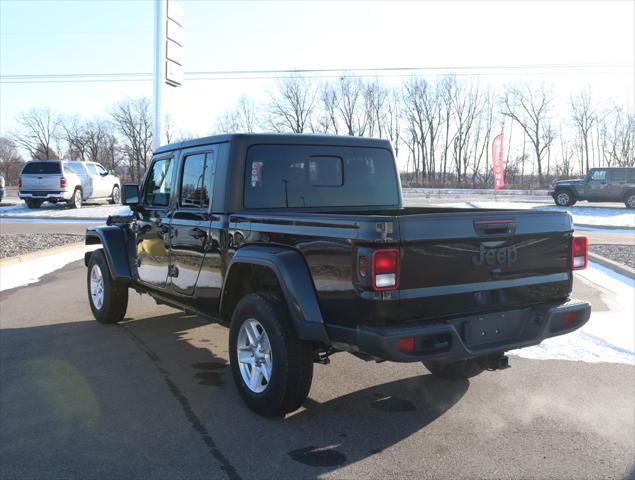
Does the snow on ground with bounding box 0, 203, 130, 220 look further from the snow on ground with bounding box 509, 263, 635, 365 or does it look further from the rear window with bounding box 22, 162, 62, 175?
the snow on ground with bounding box 509, 263, 635, 365

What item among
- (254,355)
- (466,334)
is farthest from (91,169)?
(466,334)

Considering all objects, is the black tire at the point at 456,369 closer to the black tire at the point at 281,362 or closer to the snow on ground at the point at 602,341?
the snow on ground at the point at 602,341

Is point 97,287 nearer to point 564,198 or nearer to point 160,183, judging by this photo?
point 160,183

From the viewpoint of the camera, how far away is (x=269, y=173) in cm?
457

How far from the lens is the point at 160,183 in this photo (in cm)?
568

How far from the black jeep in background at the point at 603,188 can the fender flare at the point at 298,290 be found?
26.7 metres

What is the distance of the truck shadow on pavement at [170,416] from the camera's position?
3.29 m

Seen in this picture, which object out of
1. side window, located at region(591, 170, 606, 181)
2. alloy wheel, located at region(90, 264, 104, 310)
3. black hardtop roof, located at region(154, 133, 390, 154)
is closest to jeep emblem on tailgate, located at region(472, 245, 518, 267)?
black hardtop roof, located at region(154, 133, 390, 154)

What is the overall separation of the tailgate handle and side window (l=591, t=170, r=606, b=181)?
85.8 feet

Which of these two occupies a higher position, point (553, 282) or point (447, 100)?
point (447, 100)

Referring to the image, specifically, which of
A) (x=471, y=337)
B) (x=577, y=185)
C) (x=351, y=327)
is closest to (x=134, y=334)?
(x=351, y=327)

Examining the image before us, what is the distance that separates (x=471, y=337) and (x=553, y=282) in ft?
3.11

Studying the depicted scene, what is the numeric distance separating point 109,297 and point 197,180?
2.22 m

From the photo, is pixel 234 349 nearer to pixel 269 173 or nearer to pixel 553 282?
pixel 269 173
